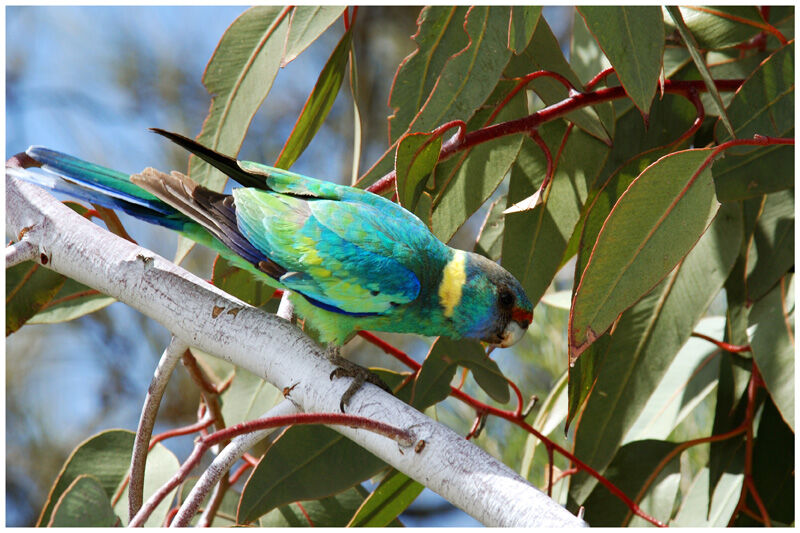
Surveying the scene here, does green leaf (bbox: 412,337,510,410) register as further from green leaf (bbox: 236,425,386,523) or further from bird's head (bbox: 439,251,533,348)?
green leaf (bbox: 236,425,386,523)

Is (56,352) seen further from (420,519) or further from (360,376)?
(360,376)

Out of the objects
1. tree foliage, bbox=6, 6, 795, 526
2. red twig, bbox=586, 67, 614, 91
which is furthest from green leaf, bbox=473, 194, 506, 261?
Result: red twig, bbox=586, 67, 614, 91

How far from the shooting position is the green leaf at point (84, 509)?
3.85 feet

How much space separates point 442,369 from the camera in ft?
4.77

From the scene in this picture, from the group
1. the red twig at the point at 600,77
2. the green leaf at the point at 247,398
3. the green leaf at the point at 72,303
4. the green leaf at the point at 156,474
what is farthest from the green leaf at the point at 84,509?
the red twig at the point at 600,77

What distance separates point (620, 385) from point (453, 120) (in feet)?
2.02

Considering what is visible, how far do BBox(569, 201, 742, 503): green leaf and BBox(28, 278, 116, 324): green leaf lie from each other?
1097 mm

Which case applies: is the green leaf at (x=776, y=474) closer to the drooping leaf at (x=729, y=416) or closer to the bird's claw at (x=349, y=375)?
the drooping leaf at (x=729, y=416)

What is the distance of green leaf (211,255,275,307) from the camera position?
1.55m

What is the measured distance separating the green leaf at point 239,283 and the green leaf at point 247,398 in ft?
0.80

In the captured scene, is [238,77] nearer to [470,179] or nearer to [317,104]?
[317,104]

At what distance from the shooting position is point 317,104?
162 centimetres

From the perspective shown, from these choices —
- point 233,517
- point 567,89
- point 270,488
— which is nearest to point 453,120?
point 567,89

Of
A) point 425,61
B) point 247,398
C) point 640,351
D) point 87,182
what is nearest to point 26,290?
point 87,182
